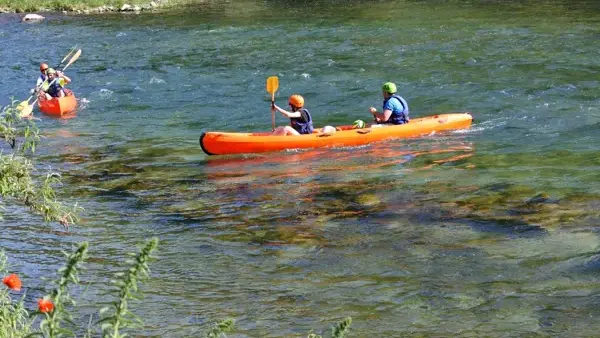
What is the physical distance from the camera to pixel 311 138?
12.0 m

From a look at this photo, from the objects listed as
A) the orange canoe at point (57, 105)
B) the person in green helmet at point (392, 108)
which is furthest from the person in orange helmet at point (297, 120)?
the orange canoe at point (57, 105)

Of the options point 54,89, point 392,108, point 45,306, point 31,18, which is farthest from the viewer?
point 31,18

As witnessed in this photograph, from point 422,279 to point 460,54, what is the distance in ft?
41.9

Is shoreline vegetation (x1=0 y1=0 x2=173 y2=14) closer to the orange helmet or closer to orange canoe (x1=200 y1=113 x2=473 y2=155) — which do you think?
the orange helmet

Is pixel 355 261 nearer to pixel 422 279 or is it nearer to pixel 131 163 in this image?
pixel 422 279

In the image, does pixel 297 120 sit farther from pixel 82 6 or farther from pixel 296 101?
pixel 82 6

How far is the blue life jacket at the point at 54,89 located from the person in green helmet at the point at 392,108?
6.75 metres

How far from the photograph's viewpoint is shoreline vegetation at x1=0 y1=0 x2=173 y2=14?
99.1ft

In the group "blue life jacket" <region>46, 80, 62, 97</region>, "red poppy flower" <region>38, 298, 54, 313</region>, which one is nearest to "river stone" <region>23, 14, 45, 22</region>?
"blue life jacket" <region>46, 80, 62, 97</region>

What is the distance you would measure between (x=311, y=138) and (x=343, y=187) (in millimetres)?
2452

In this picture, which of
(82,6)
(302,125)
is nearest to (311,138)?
(302,125)

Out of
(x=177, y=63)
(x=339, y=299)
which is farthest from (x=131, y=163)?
(x=177, y=63)

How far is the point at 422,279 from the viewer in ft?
21.4

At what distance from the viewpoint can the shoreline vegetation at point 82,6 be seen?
30.2m
